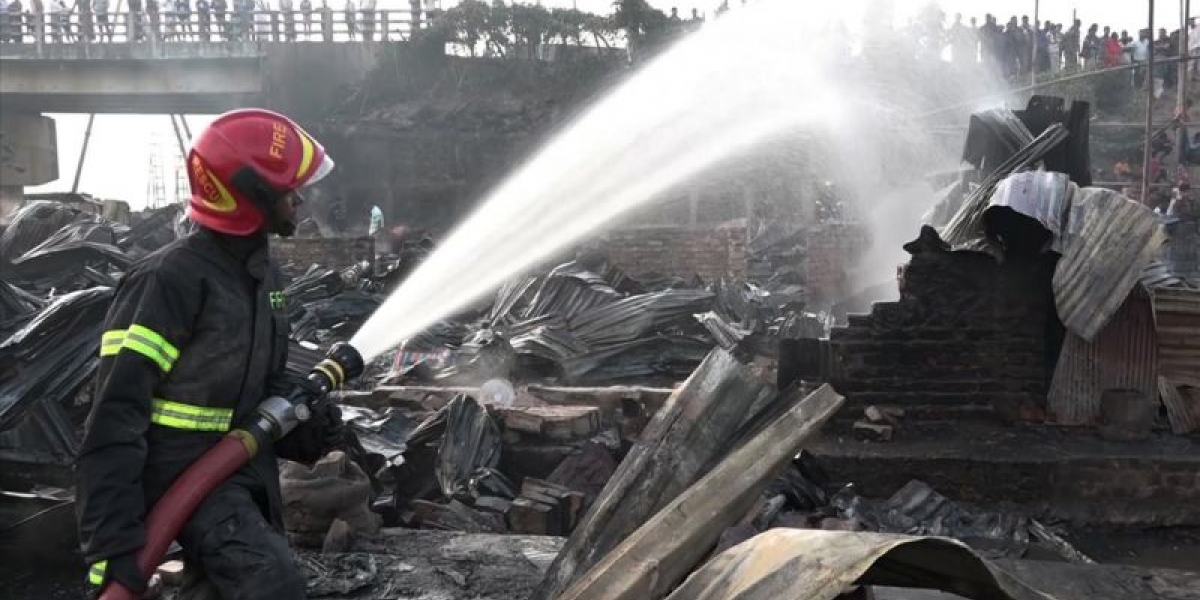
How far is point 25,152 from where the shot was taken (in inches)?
1146

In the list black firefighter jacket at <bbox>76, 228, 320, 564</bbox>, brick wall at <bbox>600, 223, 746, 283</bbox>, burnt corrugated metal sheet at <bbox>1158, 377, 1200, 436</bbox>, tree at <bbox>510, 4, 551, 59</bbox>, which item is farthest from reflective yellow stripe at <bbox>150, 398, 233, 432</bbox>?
tree at <bbox>510, 4, 551, 59</bbox>

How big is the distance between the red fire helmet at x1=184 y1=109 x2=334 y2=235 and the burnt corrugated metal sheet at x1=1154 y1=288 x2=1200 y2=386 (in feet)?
20.9

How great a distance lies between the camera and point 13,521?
5.70 meters

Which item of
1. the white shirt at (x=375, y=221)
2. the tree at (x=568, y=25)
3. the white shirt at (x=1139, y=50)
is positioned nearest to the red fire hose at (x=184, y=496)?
the white shirt at (x=1139, y=50)

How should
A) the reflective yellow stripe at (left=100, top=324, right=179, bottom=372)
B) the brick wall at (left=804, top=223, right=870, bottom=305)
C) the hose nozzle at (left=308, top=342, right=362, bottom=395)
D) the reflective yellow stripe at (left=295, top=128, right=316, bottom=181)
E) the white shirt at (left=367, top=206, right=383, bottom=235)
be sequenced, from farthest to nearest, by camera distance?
1. the white shirt at (left=367, top=206, right=383, bottom=235)
2. the brick wall at (left=804, top=223, right=870, bottom=305)
3. the hose nozzle at (left=308, top=342, right=362, bottom=395)
4. the reflective yellow stripe at (left=295, top=128, right=316, bottom=181)
5. the reflective yellow stripe at (left=100, top=324, right=179, bottom=372)

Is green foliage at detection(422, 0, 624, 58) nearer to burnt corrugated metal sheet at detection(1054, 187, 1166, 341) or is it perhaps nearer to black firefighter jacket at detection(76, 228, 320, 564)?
burnt corrugated metal sheet at detection(1054, 187, 1166, 341)

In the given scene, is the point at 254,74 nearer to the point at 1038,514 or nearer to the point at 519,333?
the point at 519,333

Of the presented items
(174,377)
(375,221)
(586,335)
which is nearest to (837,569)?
(174,377)

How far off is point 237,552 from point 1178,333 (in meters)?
6.70

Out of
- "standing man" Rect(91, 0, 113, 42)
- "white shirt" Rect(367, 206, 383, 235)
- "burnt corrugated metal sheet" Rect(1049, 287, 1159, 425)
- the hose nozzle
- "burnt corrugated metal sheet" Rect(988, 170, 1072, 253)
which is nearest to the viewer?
the hose nozzle

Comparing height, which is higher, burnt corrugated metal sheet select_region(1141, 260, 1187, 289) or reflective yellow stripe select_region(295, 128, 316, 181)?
reflective yellow stripe select_region(295, 128, 316, 181)

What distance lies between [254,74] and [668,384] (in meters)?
24.2

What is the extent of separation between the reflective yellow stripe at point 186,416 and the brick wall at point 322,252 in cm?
1438

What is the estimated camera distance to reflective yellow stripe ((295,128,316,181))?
2.76 meters
